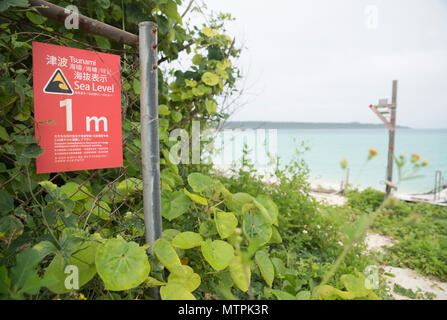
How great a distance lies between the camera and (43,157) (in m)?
0.67

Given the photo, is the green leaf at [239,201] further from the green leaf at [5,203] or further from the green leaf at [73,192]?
the green leaf at [5,203]

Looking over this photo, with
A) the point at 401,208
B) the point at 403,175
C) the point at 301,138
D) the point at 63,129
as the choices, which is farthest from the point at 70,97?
the point at 401,208

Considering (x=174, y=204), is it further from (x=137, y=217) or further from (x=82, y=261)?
(x=82, y=261)

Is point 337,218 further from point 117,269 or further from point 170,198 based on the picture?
point 117,269

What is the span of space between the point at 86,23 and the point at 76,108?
9.6 inches

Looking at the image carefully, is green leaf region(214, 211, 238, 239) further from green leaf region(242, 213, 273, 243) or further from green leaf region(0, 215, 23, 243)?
green leaf region(0, 215, 23, 243)

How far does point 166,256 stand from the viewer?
28.5 inches

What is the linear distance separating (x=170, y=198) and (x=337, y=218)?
1263 mm

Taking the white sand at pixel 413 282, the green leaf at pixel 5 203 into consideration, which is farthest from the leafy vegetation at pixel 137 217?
the white sand at pixel 413 282

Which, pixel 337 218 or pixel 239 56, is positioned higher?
pixel 239 56

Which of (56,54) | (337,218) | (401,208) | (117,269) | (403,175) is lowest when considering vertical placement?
(401,208)

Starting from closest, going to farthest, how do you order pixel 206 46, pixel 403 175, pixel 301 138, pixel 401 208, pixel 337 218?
pixel 403 175 < pixel 206 46 < pixel 337 218 < pixel 301 138 < pixel 401 208

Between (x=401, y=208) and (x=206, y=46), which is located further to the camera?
(x=401, y=208)
